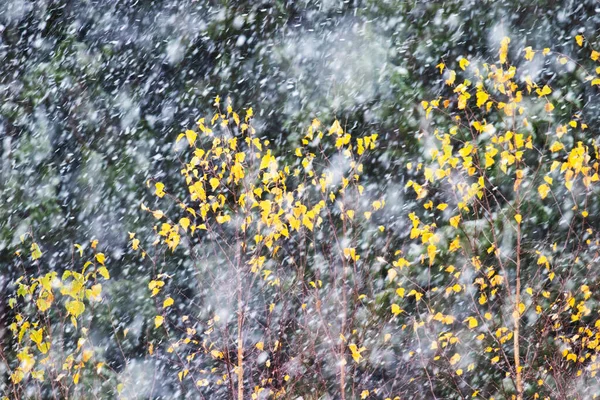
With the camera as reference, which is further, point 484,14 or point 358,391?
point 484,14

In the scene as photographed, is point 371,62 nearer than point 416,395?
No

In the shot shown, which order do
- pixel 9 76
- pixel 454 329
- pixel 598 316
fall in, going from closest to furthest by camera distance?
pixel 598 316
pixel 454 329
pixel 9 76

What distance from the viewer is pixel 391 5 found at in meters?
5.08

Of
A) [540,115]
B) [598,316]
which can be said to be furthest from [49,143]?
[598,316]

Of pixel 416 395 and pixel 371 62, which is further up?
pixel 371 62

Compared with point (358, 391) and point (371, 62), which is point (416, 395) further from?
point (371, 62)

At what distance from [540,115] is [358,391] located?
8.24 feet

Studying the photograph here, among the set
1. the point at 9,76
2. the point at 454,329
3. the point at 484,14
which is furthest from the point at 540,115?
the point at 9,76

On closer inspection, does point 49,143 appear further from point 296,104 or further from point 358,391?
point 358,391

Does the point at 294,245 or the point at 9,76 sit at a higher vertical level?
the point at 9,76

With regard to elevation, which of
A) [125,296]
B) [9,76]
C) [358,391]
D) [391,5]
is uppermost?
[391,5]

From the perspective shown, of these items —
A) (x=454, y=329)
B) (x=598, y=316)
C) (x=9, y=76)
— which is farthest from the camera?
(x=9, y=76)

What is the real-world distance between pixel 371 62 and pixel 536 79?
133 cm

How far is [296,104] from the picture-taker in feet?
16.8
